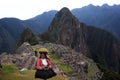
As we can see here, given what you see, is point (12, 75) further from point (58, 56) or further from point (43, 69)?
point (58, 56)

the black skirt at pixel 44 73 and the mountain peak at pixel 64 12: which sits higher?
the black skirt at pixel 44 73

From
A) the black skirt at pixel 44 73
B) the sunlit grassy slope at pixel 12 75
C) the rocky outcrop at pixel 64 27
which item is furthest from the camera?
the rocky outcrop at pixel 64 27

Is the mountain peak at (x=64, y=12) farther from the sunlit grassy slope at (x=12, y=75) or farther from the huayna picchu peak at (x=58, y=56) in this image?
the sunlit grassy slope at (x=12, y=75)

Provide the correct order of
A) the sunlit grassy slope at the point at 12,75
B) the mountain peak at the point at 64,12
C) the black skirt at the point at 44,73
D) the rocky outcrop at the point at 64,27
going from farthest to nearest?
the mountain peak at the point at 64,12 < the rocky outcrop at the point at 64,27 < the sunlit grassy slope at the point at 12,75 < the black skirt at the point at 44,73

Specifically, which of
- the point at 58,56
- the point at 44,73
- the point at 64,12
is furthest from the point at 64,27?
the point at 44,73

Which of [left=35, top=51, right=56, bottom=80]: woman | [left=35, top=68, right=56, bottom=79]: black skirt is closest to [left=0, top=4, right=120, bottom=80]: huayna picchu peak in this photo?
[left=35, top=51, right=56, bottom=80]: woman

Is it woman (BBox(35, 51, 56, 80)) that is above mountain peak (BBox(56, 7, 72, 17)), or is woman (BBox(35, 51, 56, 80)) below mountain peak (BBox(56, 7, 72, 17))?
above

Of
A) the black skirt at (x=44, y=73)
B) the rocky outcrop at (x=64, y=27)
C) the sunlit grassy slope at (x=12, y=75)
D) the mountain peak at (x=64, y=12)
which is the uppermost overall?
the black skirt at (x=44, y=73)

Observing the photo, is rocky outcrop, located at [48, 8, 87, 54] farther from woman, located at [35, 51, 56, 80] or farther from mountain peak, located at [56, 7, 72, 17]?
woman, located at [35, 51, 56, 80]

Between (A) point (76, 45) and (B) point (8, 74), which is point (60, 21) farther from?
(B) point (8, 74)

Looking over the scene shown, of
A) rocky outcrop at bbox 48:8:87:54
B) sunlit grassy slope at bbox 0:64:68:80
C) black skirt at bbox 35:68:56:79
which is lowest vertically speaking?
rocky outcrop at bbox 48:8:87:54

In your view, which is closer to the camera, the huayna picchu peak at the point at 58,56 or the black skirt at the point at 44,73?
the black skirt at the point at 44,73

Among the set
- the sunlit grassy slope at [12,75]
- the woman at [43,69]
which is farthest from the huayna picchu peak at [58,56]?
the woman at [43,69]

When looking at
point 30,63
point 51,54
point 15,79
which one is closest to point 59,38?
point 51,54
